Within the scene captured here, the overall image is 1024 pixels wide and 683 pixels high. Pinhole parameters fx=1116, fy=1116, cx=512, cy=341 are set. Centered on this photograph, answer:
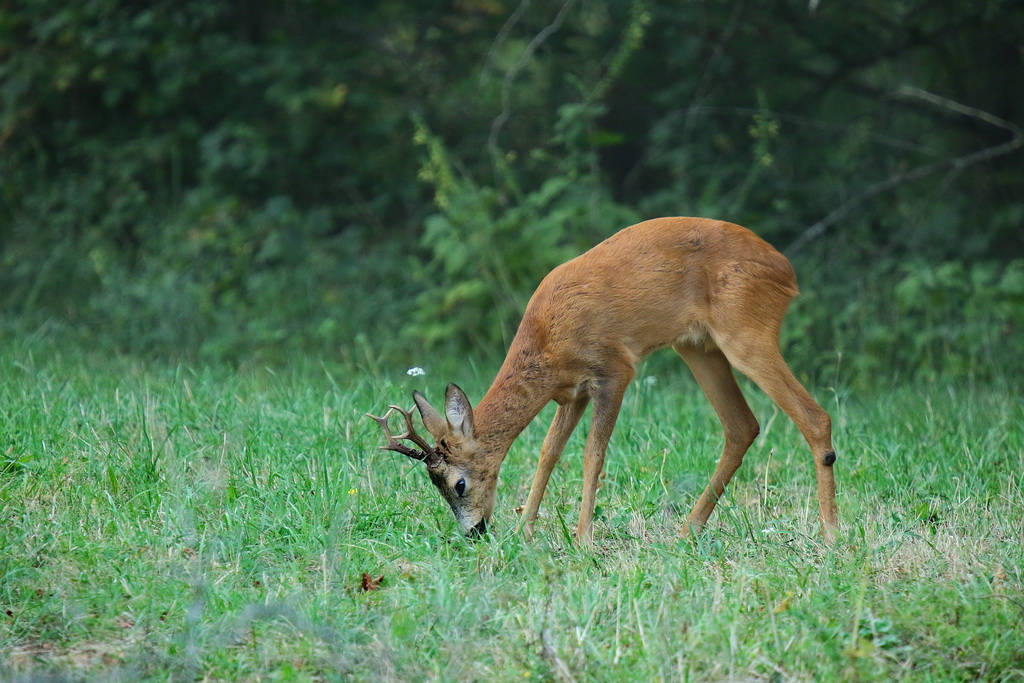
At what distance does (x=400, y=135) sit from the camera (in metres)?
11.5

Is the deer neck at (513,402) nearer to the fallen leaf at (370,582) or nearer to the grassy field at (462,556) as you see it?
the grassy field at (462,556)

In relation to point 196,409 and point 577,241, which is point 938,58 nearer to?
point 577,241

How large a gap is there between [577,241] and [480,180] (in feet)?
8.43

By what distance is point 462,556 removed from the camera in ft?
14.6

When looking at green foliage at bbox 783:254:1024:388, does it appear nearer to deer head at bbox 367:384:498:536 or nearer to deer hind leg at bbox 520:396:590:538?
deer hind leg at bbox 520:396:590:538

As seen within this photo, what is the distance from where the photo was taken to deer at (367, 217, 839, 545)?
4809 millimetres

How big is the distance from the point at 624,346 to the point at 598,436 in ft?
1.39

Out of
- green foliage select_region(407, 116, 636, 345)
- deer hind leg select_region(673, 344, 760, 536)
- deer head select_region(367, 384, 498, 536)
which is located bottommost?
green foliage select_region(407, 116, 636, 345)

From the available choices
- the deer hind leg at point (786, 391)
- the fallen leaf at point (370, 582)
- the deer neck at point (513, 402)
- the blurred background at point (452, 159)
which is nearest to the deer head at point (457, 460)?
the deer neck at point (513, 402)

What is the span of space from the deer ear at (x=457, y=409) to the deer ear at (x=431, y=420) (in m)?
0.05

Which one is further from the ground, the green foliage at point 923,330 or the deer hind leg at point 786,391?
the deer hind leg at point 786,391

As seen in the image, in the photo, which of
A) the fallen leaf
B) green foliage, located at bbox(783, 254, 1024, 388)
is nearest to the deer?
the fallen leaf

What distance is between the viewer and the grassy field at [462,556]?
11.4 ft

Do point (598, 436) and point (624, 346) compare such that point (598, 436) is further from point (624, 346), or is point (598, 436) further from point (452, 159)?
point (452, 159)
